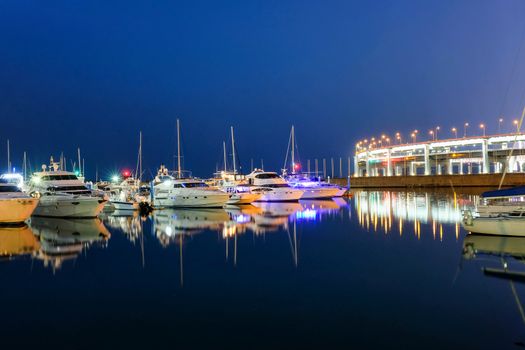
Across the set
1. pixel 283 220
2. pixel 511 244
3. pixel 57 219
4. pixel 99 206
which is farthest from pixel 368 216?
pixel 57 219

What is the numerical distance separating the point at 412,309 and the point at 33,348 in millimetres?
7672

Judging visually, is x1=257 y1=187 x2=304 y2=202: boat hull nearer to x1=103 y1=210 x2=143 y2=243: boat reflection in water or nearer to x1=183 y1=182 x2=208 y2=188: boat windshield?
x1=183 y1=182 x2=208 y2=188: boat windshield

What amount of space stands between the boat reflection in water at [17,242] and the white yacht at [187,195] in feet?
56.9

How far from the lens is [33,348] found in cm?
866

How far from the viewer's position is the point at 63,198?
112ft

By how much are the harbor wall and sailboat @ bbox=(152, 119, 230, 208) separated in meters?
41.7

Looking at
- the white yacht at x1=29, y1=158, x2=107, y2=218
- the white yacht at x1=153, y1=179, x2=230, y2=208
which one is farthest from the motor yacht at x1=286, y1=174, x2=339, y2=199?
the white yacht at x1=29, y1=158, x2=107, y2=218

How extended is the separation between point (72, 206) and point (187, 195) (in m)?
12.9

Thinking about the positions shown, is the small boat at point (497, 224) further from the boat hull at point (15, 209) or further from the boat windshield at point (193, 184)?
the boat windshield at point (193, 184)

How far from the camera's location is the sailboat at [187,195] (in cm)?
4484

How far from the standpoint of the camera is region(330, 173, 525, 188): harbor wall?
7538cm

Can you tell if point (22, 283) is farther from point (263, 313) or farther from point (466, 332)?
point (466, 332)

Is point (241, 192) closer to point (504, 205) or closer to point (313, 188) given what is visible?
A: point (313, 188)

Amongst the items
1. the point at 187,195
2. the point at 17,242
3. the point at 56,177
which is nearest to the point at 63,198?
the point at 56,177
